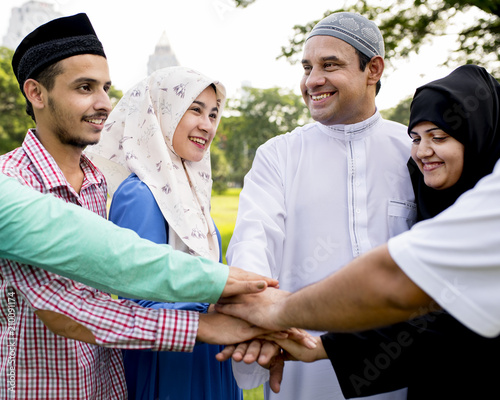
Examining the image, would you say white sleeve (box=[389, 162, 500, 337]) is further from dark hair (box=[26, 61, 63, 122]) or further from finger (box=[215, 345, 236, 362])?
dark hair (box=[26, 61, 63, 122])

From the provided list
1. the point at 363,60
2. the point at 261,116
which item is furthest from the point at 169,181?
the point at 261,116

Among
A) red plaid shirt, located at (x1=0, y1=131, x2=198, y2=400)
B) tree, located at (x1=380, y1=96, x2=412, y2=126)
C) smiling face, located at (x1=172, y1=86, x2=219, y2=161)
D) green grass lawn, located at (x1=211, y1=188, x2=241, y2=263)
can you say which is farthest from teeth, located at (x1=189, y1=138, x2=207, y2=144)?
tree, located at (x1=380, y1=96, x2=412, y2=126)

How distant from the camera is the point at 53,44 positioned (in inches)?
78.0

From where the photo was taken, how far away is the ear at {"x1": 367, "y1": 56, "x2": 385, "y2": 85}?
272 centimetres

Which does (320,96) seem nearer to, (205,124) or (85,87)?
(205,124)

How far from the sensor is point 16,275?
1.64m

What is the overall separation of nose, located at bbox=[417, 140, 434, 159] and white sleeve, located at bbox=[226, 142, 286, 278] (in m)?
0.76

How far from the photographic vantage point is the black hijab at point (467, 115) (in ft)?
6.24

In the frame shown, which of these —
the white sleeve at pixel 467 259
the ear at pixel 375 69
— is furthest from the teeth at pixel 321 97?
the white sleeve at pixel 467 259

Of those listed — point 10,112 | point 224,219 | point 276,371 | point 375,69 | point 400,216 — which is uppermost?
point 10,112

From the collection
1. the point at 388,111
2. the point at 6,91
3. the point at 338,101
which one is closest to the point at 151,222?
the point at 338,101

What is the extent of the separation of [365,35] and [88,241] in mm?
2010

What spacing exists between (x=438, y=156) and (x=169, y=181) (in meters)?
1.29

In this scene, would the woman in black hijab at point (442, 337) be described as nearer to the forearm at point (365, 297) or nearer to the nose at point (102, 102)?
the forearm at point (365, 297)
